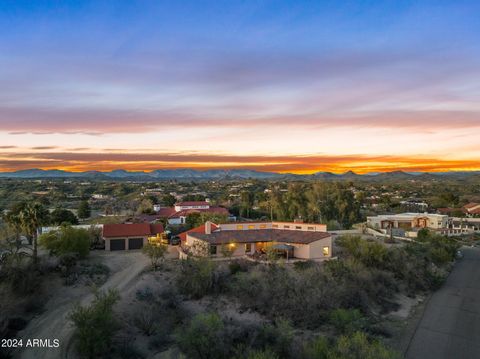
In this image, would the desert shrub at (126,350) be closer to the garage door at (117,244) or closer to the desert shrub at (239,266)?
the desert shrub at (239,266)

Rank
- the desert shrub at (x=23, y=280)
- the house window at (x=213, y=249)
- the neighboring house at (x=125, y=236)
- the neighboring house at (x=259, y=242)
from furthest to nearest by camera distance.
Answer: the neighboring house at (x=125, y=236)
the house window at (x=213, y=249)
the neighboring house at (x=259, y=242)
the desert shrub at (x=23, y=280)

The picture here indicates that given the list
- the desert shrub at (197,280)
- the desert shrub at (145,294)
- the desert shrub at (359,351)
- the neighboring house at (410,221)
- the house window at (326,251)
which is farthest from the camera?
the neighboring house at (410,221)

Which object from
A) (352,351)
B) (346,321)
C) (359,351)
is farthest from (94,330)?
(346,321)

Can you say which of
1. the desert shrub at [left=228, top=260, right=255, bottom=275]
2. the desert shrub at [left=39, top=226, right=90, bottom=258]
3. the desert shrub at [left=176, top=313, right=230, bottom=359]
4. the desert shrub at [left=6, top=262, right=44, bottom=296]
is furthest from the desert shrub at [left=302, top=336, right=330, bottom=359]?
the desert shrub at [left=39, top=226, right=90, bottom=258]

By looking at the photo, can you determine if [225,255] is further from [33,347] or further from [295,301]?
[33,347]

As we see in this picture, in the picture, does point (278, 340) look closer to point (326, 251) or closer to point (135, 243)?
point (326, 251)

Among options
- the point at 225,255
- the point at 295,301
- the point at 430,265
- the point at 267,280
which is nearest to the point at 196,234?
the point at 225,255

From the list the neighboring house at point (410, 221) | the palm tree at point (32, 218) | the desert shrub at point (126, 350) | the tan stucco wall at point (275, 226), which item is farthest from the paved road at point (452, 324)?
the palm tree at point (32, 218)

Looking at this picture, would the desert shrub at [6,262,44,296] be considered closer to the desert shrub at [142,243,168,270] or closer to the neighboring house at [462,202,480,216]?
the desert shrub at [142,243,168,270]
